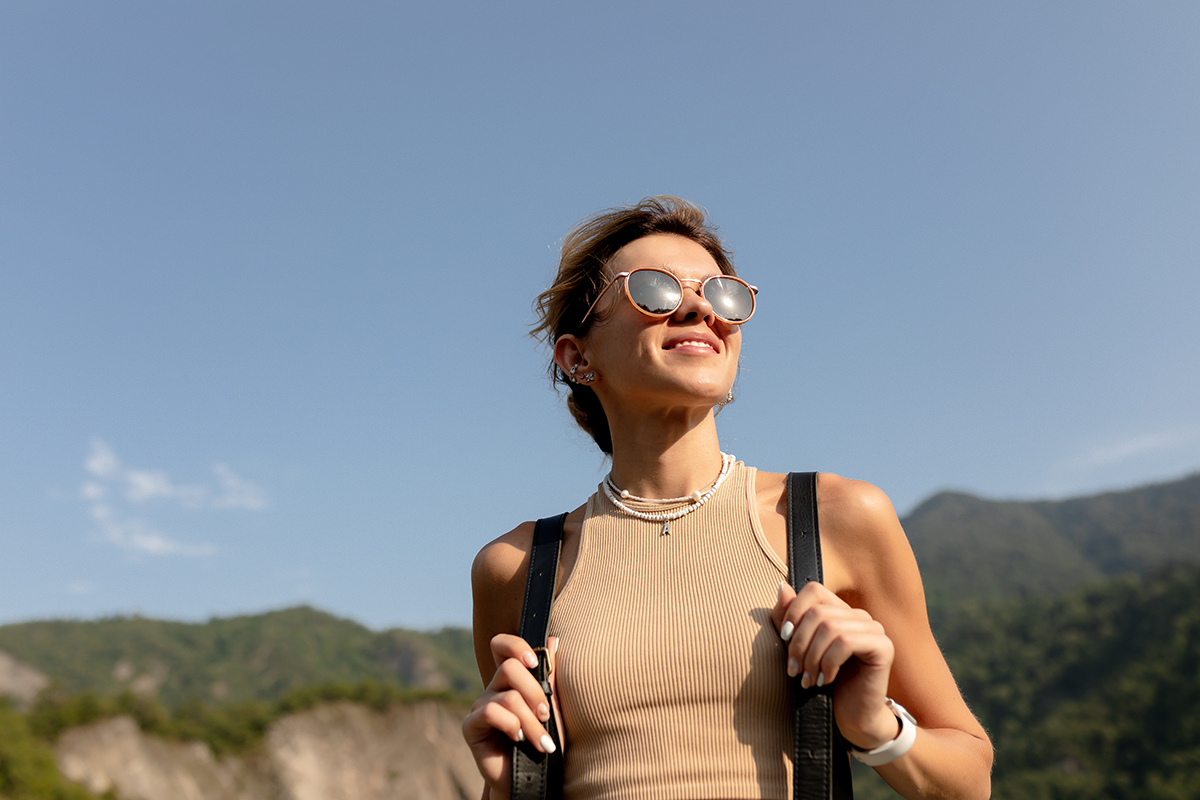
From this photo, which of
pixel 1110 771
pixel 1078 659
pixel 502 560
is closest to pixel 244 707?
pixel 502 560

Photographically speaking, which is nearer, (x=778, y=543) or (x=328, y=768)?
(x=778, y=543)

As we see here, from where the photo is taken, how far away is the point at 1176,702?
219ft

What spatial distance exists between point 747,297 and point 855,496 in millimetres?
705

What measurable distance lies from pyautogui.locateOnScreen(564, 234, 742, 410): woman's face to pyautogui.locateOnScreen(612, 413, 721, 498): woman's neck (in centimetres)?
10

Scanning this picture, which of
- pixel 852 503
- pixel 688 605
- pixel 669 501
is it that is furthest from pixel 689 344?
pixel 688 605

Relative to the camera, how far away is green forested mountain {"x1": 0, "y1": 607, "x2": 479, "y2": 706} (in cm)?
9619

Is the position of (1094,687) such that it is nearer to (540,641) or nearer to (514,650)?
(540,641)

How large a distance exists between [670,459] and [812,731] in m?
0.95

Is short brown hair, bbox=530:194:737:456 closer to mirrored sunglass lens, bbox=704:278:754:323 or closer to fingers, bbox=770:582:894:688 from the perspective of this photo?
mirrored sunglass lens, bbox=704:278:754:323

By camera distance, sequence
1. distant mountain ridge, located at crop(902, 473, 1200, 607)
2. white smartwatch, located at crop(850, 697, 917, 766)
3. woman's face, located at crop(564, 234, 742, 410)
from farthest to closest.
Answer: distant mountain ridge, located at crop(902, 473, 1200, 607)
woman's face, located at crop(564, 234, 742, 410)
white smartwatch, located at crop(850, 697, 917, 766)

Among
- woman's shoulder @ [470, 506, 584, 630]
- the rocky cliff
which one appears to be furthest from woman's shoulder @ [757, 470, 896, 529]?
the rocky cliff

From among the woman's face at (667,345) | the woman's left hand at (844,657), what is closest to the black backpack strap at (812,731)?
the woman's left hand at (844,657)

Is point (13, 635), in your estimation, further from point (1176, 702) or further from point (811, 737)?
point (811, 737)

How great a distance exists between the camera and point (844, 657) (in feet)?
6.11
